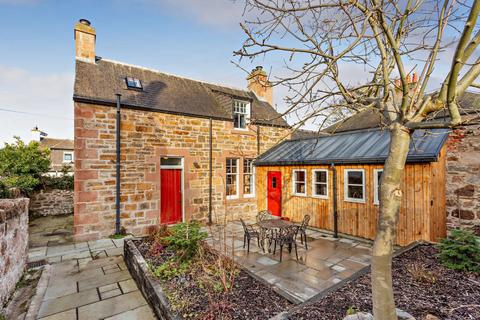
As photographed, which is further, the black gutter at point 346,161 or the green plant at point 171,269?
the black gutter at point 346,161

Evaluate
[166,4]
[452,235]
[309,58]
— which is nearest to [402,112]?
[309,58]

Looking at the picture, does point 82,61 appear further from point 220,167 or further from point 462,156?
point 462,156

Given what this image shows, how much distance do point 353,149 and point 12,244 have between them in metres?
9.52

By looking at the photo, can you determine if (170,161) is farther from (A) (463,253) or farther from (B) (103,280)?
(A) (463,253)

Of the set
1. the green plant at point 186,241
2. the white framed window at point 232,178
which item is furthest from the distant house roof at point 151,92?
the green plant at point 186,241

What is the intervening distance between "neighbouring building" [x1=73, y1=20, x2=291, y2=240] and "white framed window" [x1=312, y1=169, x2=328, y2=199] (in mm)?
2509

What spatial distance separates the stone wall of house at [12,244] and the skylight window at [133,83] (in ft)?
17.9

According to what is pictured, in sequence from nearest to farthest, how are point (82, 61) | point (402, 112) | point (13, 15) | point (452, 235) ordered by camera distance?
point (402, 112) → point (452, 235) → point (13, 15) → point (82, 61)

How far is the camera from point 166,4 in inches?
191

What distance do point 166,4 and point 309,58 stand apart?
11.7 feet

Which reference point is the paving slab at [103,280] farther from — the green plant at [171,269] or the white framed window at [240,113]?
the white framed window at [240,113]

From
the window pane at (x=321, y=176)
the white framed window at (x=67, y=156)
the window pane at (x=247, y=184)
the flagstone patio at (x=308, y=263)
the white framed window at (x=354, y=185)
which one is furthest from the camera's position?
the white framed window at (x=67, y=156)

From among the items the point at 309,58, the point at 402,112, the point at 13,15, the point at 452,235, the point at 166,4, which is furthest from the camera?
the point at 13,15

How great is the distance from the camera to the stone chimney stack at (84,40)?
27.5 ft
